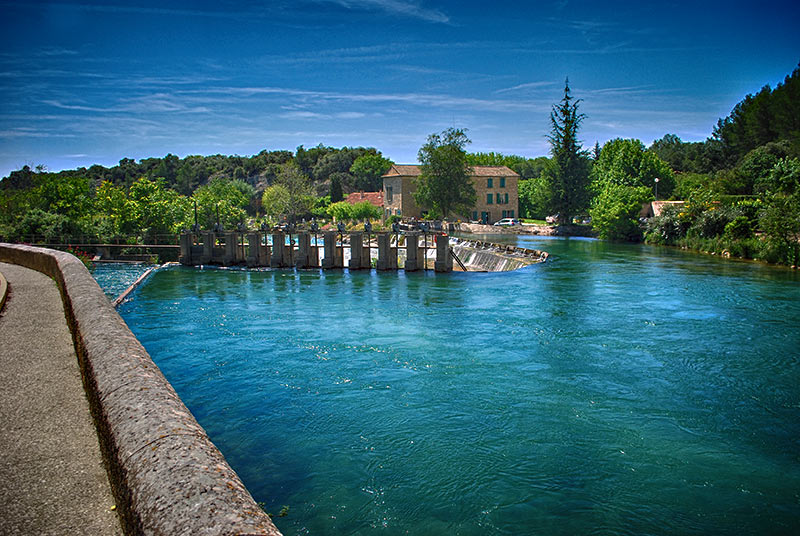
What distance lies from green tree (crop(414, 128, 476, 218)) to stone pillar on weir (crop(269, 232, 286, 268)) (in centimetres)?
4334

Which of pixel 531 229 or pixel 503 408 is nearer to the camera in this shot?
pixel 503 408

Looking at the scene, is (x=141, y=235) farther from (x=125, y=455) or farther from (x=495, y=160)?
(x=495, y=160)

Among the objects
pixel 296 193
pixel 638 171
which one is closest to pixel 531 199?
pixel 638 171

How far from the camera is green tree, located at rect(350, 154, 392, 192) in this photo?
12219cm

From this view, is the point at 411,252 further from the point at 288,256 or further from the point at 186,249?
the point at 186,249

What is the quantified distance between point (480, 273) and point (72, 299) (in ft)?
81.0

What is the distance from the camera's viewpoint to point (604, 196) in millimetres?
56812

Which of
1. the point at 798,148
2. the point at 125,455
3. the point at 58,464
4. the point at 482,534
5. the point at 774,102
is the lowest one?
the point at 482,534

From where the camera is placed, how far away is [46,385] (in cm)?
719

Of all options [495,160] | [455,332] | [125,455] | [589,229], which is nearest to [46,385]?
[125,455]

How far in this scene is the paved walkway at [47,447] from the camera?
4199 millimetres

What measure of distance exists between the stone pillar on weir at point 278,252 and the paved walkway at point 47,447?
88.2ft

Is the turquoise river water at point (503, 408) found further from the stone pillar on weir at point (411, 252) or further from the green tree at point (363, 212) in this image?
the green tree at point (363, 212)

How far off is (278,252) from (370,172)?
87.5 m
